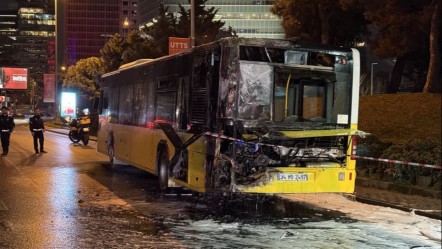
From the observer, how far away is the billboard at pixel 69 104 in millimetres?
46281

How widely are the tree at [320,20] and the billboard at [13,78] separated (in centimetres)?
6115

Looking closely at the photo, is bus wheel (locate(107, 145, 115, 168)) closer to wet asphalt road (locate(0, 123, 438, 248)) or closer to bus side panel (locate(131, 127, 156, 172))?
bus side panel (locate(131, 127, 156, 172))

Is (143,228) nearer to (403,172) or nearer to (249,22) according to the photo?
(403,172)

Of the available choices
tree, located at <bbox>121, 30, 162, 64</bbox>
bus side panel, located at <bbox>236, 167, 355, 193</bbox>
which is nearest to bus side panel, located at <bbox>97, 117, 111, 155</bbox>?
bus side panel, located at <bbox>236, 167, 355, 193</bbox>

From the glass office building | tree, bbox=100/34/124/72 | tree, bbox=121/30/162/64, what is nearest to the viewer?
tree, bbox=121/30/162/64

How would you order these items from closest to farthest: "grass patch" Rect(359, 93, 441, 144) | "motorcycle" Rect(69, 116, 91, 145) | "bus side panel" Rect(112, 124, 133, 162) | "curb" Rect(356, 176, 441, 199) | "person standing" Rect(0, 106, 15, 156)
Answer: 1. "curb" Rect(356, 176, 441, 199)
2. "bus side panel" Rect(112, 124, 133, 162)
3. "grass patch" Rect(359, 93, 441, 144)
4. "person standing" Rect(0, 106, 15, 156)
5. "motorcycle" Rect(69, 116, 91, 145)

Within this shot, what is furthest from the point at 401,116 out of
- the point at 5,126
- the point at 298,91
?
the point at 5,126

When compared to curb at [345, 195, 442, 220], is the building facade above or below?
above

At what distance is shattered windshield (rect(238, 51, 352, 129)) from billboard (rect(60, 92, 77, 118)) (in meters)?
39.4

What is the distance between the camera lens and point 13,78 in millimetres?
79438

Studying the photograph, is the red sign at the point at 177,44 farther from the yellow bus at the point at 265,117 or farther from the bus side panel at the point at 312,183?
the bus side panel at the point at 312,183

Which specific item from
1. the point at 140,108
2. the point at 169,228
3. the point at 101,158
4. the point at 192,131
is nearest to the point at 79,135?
the point at 101,158

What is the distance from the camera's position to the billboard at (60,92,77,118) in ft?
152

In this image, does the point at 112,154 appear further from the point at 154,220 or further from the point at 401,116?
the point at 401,116
